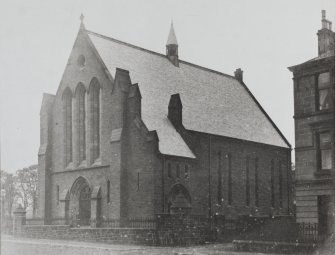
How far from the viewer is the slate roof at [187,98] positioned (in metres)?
36.7

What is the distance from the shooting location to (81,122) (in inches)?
1513

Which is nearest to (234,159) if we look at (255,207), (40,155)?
(255,207)

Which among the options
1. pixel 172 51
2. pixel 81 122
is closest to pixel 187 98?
pixel 172 51

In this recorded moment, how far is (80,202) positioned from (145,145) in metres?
7.72

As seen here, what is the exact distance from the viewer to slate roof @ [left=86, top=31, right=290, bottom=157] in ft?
120

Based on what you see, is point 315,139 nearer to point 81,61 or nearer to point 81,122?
point 81,122

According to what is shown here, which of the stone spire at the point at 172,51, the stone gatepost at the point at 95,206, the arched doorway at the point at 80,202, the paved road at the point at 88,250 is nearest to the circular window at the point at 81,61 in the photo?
the arched doorway at the point at 80,202

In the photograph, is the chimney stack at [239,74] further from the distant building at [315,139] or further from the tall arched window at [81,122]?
the distant building at [315,139]

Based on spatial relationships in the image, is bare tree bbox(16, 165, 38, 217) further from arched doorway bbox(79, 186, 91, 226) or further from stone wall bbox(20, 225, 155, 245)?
stone wall bbox(20, 225, 155, 245)

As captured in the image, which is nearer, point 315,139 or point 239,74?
point 315,139

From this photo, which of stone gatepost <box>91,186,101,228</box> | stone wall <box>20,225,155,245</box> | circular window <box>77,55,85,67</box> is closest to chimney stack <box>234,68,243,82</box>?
circular window <box>77,55,85,67</box>

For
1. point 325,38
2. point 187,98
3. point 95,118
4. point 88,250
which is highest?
point 325,38

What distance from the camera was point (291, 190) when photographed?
4625 centimetres

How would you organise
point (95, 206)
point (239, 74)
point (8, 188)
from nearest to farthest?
point (95, 206)
point (239, 74)
point (8, 188)
